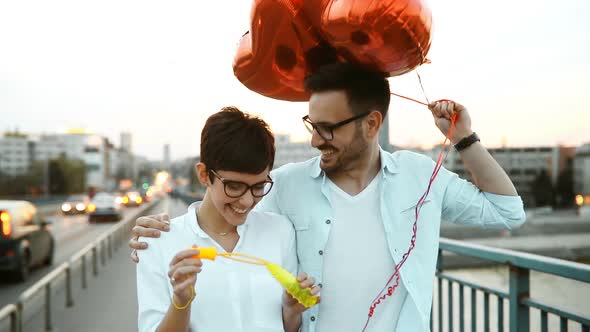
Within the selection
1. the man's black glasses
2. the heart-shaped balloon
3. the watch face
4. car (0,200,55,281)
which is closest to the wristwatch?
the watch face

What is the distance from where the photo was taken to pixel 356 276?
2186 mm

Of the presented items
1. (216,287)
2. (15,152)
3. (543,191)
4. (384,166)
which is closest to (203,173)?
(216,287)

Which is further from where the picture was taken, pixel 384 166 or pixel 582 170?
pixel 582 170

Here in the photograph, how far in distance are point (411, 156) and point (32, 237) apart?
10709 mm

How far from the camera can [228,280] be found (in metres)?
1.85

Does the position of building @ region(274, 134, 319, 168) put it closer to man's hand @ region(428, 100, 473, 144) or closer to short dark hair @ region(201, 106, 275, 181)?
short dark hair @ region(201, 106, 275, 181)

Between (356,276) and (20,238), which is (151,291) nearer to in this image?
(356,276)

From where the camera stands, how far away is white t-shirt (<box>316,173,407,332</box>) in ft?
7.12

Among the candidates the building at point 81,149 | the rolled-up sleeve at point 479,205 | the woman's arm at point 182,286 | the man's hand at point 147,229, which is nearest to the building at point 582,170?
the building at point 81,149

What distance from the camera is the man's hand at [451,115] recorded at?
7.93ft

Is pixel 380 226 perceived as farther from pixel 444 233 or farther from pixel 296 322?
pixel 444 233

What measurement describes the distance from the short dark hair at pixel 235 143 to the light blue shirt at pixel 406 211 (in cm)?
44

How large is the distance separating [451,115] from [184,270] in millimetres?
1450

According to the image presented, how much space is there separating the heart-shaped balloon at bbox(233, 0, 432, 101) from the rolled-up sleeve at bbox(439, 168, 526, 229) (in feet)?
1.89
